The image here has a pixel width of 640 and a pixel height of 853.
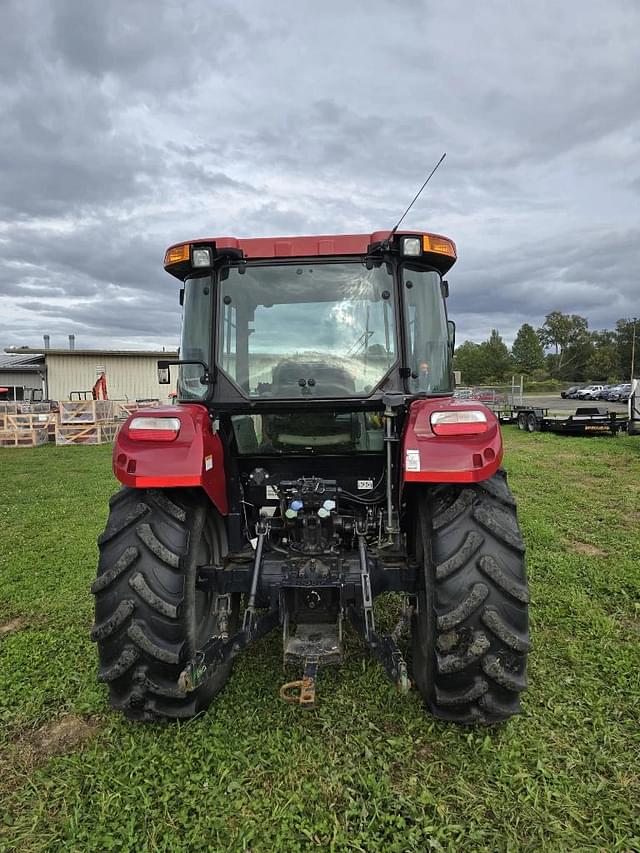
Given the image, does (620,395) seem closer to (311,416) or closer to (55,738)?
(311,416)

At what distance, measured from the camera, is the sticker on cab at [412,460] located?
271 centimetres

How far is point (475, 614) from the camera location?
2.59 metres

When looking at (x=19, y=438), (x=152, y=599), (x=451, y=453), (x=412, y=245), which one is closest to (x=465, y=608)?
(x=451, y=453)

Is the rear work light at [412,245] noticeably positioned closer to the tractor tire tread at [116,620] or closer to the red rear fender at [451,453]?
the red rear fender at [451,453]

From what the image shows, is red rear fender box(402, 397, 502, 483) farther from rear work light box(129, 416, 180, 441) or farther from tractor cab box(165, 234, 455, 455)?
rear work light box(129, 416, 180, 441)

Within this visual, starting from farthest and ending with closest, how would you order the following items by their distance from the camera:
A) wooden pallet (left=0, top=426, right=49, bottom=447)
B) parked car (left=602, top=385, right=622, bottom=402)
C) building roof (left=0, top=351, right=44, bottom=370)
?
parked car (left=602, top=385, right=622, bottom=402) → building roof (left=0, top=351, right=44, bottom=370) → wooden pallet (left=0, top=426, right=49, bottom=447)

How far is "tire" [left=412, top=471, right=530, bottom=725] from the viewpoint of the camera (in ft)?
8.46

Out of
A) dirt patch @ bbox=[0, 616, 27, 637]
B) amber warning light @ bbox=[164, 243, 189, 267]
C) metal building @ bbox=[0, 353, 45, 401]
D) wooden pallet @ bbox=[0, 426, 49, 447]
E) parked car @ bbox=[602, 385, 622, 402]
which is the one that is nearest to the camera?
amber warning light @ bbox=[164, 243, 189, 267]

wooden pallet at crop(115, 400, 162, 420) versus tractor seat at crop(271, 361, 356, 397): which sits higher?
tractor seat at crop(271, 361, 356, 397)

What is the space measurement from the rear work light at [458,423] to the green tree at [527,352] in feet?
281

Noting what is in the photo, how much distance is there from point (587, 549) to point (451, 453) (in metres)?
3.95

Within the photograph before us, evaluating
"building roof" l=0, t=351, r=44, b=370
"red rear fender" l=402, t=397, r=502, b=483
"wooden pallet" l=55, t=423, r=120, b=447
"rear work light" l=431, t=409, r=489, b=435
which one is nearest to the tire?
"red rear fender" l=402, t=397, r=502, b=483

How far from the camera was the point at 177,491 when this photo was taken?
117 inches

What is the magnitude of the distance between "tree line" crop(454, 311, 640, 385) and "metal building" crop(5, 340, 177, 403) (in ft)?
162
